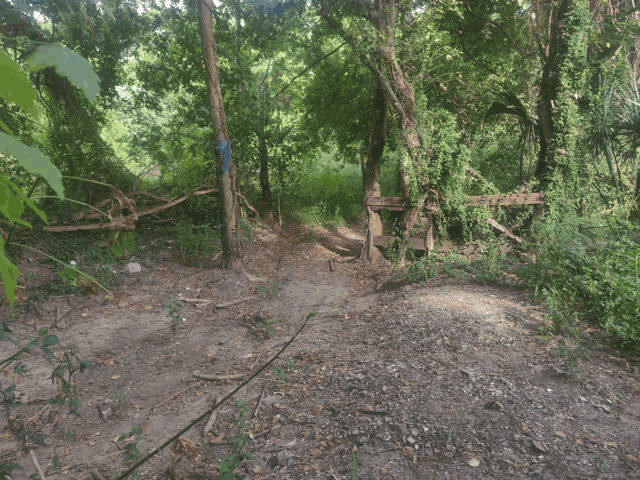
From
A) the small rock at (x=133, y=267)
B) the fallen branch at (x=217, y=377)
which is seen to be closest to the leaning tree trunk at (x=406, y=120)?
the fallen branch at (x=217, y=377)

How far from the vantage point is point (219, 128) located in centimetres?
727

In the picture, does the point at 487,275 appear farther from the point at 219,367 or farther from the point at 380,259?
the point at 219,367

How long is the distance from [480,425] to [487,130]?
28.0 ft

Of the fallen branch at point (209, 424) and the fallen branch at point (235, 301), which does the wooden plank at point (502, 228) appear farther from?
A: the fallen branch at point (209, 424)

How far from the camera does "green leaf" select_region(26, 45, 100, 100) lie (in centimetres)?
74

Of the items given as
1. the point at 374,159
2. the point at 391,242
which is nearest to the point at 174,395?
the point at 391,242

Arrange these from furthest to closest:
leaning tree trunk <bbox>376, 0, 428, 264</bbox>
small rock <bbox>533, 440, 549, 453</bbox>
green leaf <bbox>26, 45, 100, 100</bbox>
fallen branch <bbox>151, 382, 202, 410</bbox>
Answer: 1. leaning tree trunk <bbox>376, 0, 428, 264</bbox>
2. fallen branch <bbox>151, 382, 202, 410</bbox>
3. small rock <bbox>533, 440, 549, 453</bbox>
4. green leaf <bbox>26, 45, 100, 100</bbox>

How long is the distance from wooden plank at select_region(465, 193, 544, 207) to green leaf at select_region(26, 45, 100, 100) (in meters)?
7.77

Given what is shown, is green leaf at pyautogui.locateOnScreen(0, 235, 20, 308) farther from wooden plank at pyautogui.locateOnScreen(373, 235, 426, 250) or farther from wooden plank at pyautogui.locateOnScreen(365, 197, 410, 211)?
wooden plank at pyautogui.locateOnScreen(365, 197, 410, 211)

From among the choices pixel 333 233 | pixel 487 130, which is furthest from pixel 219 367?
pixel 487 130

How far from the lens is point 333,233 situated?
1231 centimetres

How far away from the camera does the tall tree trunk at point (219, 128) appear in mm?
6980

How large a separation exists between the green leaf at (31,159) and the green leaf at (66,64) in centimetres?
29

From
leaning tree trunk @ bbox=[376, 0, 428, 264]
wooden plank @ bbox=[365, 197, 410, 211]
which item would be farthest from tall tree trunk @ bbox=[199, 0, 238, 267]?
leaning tree trunk @ bbox=[376, 0, 428, 264]
